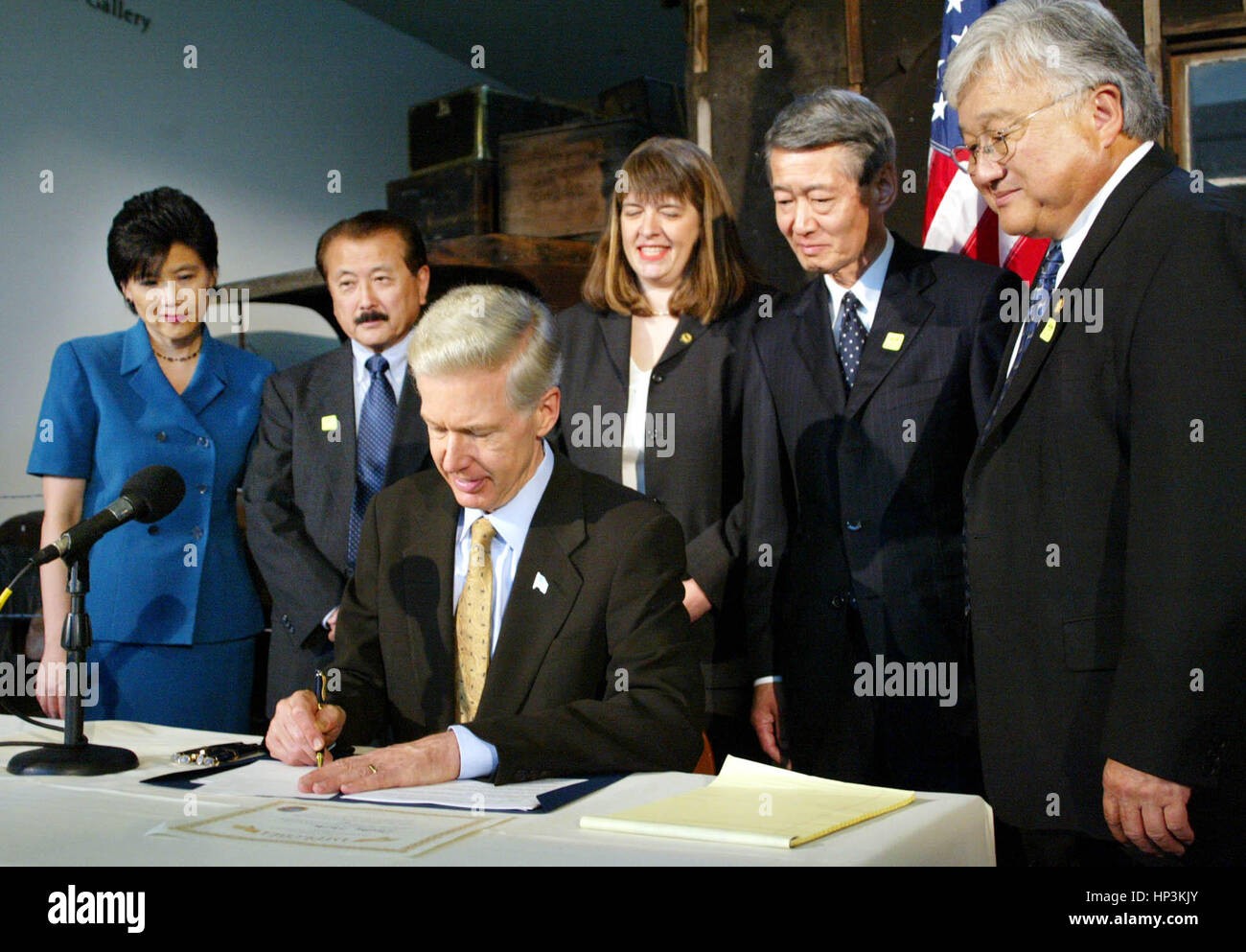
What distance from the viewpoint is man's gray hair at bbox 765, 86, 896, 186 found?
2605mm

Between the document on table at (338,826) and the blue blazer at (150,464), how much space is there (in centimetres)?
146

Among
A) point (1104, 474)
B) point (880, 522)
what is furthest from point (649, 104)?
point (1104, 474)

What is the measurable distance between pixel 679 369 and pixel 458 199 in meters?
3.24

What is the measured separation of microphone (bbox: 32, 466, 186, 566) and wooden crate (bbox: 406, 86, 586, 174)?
411cm

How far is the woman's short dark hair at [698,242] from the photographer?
281 cm

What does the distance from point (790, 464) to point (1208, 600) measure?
1193 mm

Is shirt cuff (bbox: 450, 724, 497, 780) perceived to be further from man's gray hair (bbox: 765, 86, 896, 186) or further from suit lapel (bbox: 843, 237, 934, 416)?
man's gray hair (bbox: 765, 86, 896, 186)

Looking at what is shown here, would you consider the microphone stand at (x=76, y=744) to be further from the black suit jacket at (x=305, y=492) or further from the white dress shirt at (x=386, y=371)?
the white dress shirt at (x=386, y=371)

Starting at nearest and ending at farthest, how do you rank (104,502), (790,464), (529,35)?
1. (790,464)
2. (104,502)
3. (529,35)

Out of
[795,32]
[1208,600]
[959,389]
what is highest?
[795,32]
